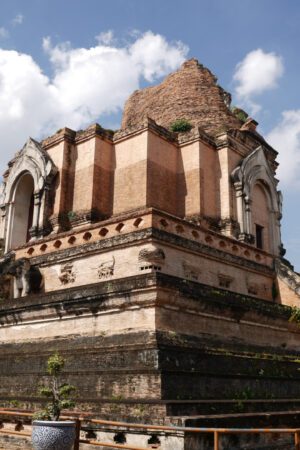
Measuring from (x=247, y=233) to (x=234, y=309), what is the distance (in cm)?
821

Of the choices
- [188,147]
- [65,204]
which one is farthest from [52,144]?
[188,147]

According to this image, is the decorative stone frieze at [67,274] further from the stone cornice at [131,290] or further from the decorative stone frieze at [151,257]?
the decorative stone frieze at [151,257]

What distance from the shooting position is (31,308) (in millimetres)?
13039

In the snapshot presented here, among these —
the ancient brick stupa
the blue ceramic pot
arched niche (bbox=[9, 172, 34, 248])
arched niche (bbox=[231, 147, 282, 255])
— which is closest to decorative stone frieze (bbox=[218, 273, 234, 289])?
the ancient brick stupa

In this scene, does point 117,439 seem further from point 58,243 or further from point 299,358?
point 58,243

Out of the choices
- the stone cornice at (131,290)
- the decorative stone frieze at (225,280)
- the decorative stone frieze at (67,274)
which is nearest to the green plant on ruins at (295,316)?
the stone cornice at (131,290)

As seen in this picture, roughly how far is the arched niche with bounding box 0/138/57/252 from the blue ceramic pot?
14127mm

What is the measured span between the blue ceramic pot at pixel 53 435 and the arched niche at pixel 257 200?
13947 millimetres

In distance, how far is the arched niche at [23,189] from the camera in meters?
20.6

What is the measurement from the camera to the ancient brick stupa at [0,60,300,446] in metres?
10.1

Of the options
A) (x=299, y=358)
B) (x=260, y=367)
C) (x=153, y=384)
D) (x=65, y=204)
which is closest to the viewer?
(x=153, y=384)

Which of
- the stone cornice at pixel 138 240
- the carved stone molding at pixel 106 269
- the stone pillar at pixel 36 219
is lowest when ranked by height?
the carved stone molding at pixel 106 269

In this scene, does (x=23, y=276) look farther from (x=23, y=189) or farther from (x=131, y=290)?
(x=23, y=189)

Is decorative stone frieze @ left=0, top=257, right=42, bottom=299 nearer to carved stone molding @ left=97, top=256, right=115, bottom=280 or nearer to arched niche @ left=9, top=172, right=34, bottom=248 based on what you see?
carved stone molding @ left=97, top=256, right=115, bottom=280
